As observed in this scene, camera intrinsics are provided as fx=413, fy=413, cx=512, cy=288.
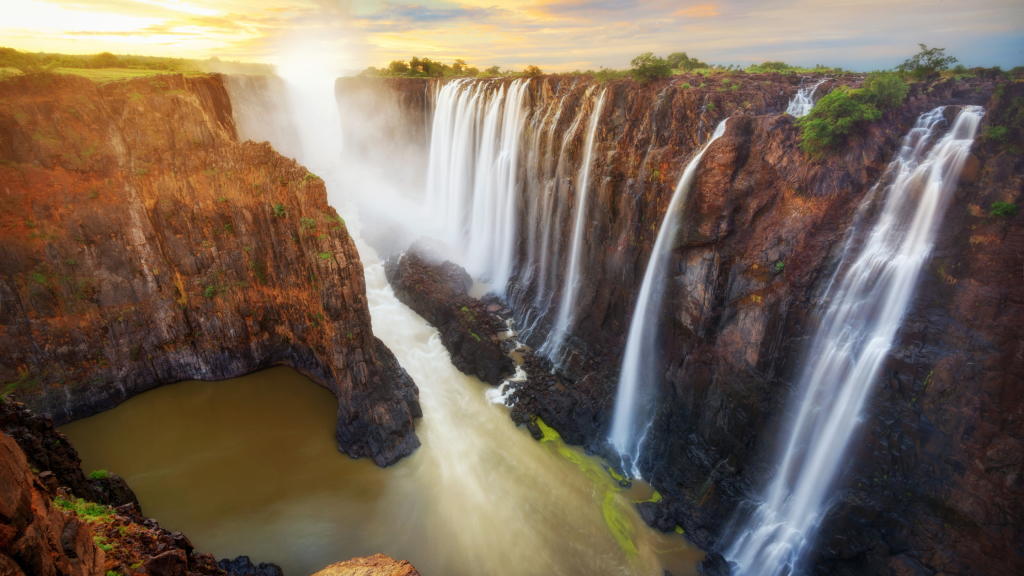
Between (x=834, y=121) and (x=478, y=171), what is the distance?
19755 millimetres

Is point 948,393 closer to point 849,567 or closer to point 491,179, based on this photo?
point 849,567

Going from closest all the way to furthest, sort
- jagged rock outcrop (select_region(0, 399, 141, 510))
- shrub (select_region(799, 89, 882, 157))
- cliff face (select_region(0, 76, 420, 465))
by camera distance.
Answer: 1. jagged rock outcrop (select_region(0, 399, 141, 510))
2. shrub (select_region(799, 89, 882, 157))
3. cliff face (select_region(0, 76, 420, 465))

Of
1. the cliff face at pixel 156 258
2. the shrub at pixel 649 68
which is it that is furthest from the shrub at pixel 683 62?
the cliff face at pixel 156 258

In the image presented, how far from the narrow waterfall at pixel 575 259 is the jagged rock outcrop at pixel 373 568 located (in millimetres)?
12403

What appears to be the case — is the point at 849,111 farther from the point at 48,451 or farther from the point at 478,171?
the point at 48,451

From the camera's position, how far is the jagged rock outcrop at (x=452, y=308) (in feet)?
65.5

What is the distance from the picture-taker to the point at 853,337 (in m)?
11.4

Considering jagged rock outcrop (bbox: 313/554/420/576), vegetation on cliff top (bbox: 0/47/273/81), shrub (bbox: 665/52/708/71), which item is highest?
shrub (bbox: 665/52/708/71)

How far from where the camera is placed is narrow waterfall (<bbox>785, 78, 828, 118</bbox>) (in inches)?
566

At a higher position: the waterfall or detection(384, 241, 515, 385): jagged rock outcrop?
the waterfall

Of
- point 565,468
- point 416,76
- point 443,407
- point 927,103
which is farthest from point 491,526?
point 416,76

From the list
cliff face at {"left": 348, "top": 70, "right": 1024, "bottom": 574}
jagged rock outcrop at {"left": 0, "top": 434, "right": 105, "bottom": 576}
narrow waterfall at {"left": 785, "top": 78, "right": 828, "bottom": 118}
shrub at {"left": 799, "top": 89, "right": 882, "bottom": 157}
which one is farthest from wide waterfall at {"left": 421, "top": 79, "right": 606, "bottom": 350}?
jagged rock outcrop at {"left": 0, "top": 434, "right": 105, "bottom": 576}

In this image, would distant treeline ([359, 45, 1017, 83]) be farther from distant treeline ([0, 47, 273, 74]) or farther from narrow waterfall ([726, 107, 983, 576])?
distant treeline ([0, 47, 273, 74])

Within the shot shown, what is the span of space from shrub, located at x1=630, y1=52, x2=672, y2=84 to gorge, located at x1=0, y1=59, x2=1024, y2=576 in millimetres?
432
